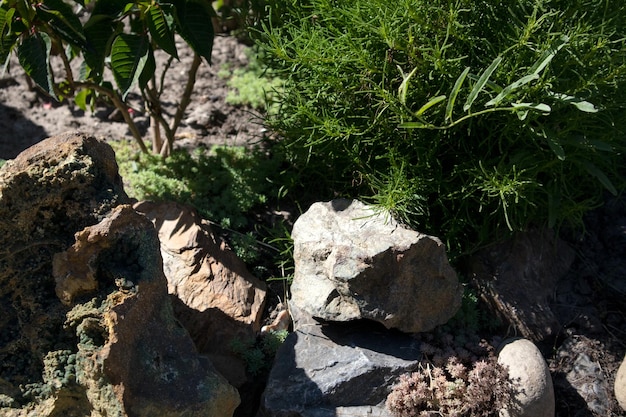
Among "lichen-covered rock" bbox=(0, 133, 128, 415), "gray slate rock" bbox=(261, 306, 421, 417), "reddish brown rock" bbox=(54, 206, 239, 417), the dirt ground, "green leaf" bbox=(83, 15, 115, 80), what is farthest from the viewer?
the dirt ground

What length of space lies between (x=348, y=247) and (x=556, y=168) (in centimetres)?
108

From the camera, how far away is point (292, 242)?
347 cm

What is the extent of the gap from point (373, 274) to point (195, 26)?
1.40 meters

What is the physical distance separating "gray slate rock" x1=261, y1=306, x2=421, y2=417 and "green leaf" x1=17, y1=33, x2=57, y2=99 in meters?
1.55

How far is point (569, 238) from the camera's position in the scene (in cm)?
382

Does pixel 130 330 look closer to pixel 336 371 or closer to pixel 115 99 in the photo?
pixel 336 371

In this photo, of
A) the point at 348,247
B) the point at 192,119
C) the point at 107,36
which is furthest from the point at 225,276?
the point at 192,119

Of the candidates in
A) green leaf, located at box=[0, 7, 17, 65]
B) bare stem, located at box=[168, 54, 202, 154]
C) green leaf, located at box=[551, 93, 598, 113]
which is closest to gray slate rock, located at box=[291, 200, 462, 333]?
green leaf, located at box=[551, 93, 598, 113]

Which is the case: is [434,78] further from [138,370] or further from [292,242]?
[138,370]

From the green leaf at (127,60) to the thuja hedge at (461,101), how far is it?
2.02 feet

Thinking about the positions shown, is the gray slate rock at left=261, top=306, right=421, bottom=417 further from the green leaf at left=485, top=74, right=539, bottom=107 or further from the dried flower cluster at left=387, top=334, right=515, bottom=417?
the green leaf at left=485, top=74, right=539, bottom=107

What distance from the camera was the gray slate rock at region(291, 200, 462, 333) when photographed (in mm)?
2863

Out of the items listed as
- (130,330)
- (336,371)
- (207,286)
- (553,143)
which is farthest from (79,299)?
(553,143)

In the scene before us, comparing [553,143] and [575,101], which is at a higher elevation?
[575,101]
